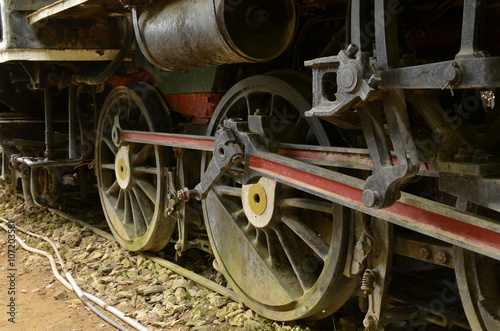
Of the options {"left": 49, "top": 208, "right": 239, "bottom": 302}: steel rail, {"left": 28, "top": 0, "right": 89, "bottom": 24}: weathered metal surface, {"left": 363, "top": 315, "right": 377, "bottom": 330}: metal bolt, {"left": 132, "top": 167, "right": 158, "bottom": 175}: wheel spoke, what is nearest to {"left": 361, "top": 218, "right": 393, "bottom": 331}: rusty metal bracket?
{"left": 363, "top": 315, "right": 377, "bottom": 330}: metal bolt

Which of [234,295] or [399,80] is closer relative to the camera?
→ [399,80]

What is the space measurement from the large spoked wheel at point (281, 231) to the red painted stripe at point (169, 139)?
139mm

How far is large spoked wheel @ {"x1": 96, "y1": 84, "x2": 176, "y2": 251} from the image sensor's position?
395 centimetres

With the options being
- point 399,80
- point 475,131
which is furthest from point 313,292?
point 399,80

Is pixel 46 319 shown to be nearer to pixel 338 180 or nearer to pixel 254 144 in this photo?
pixel 254 144

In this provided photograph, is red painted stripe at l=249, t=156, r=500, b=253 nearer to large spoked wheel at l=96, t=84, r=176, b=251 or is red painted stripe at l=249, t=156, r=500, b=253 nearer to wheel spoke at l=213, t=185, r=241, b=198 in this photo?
wheel spoke at l=213, t=185, r=241, b=198

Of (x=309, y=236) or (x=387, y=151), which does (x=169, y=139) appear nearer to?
(x=309, y=236)

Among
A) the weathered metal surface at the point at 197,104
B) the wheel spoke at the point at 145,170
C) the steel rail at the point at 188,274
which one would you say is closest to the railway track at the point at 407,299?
the steel rail at the point at 188,274

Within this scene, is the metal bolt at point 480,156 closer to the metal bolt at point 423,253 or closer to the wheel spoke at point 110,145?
the metal bolt at point 423,253

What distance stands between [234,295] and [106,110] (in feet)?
6.59

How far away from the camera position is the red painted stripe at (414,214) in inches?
67.6

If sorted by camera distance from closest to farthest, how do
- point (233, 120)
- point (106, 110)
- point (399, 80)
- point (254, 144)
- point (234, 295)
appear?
point (399, 80) < point (254, 144) < point (233, 120) < point (234, 295) < point (106, 110)

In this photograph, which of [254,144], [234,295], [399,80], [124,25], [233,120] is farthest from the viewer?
[124,25]

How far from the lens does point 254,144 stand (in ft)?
8.93
